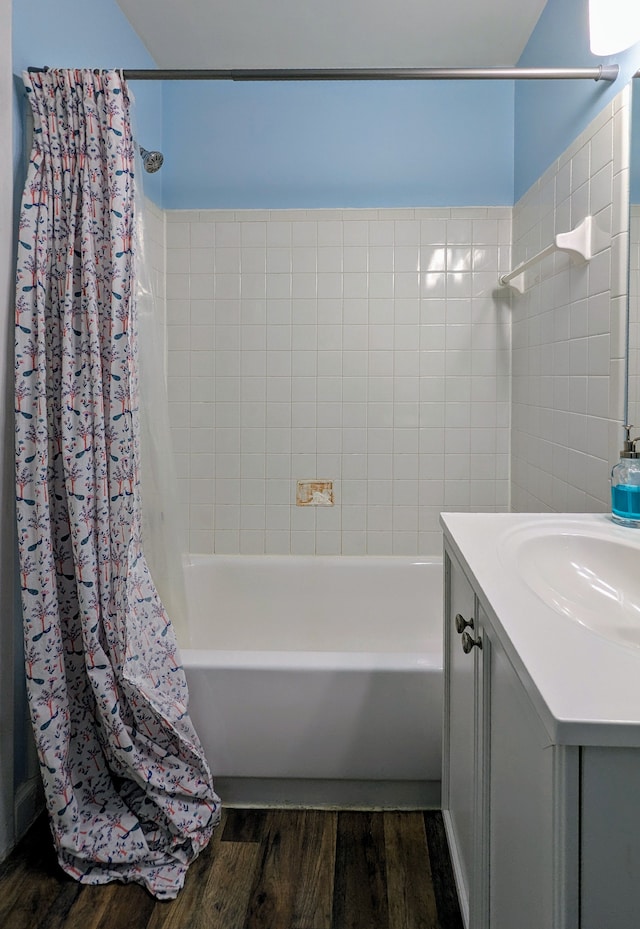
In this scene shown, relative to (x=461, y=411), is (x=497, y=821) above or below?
below

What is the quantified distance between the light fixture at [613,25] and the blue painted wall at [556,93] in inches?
2.0

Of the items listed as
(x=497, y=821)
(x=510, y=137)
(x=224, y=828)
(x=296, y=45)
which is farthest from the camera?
(x=510, y=137)

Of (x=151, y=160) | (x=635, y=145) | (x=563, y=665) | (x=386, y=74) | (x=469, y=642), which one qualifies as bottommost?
(x=469, y=642)

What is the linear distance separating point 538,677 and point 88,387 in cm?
131

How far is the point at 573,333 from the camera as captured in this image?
1908 millimetres

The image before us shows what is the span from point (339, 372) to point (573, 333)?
3.37 feet

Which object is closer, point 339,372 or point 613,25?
point 613,25

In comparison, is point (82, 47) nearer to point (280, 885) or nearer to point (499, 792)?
point (499, 792)

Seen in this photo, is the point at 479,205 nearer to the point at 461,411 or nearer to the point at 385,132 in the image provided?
the point at 385,132

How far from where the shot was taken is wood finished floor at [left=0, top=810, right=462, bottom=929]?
139cm

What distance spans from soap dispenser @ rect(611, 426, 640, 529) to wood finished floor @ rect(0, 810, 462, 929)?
955mm

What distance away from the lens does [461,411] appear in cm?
267

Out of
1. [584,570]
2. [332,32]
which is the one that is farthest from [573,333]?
[332,32]

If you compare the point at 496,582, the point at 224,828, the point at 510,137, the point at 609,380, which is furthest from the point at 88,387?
the point at 510,137
